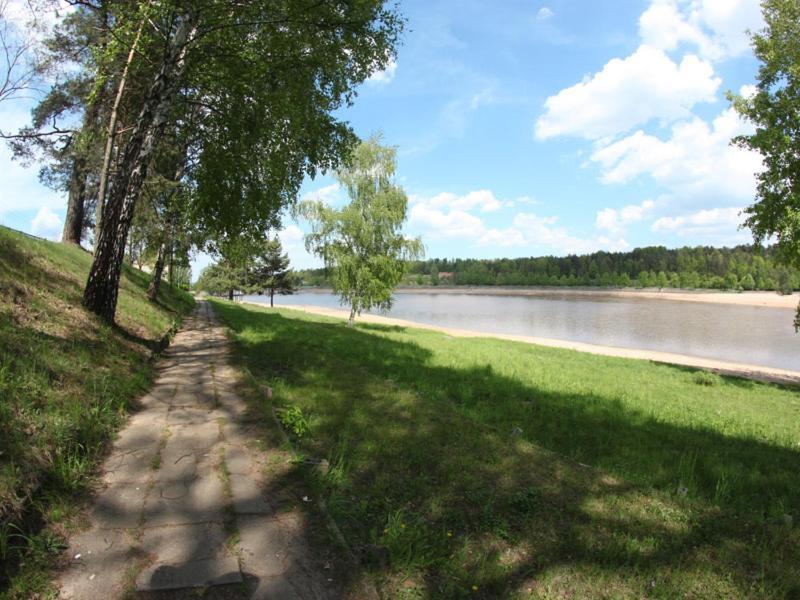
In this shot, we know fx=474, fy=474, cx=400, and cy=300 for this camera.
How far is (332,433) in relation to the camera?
507 cm

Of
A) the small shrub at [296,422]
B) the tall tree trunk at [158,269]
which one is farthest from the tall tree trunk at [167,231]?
the small shrub at [296,422]

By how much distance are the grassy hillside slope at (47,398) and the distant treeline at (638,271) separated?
103 metres

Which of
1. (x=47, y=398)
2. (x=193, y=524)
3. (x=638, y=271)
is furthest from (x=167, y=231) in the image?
(x=638, y=271)

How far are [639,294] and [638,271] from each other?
1057 inches

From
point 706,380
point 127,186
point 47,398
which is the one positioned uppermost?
point 127,186

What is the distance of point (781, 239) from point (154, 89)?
59.4 ft

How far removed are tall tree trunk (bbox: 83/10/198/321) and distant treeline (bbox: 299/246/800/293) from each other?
102438 mm

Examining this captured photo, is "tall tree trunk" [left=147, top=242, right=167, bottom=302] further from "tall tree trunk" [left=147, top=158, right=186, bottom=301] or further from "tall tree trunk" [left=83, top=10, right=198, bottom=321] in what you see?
"tall tree trunk" [left=83, top=10, right=198, bottom=321]

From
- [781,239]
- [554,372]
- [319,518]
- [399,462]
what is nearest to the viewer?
[319,518]

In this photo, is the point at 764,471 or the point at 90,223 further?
the point at 90,223

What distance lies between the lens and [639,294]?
12650 centimetres

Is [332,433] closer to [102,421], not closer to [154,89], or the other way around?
[102,421]

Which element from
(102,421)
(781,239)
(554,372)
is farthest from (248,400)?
(781,239)

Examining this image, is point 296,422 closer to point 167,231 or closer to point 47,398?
point 47,398
